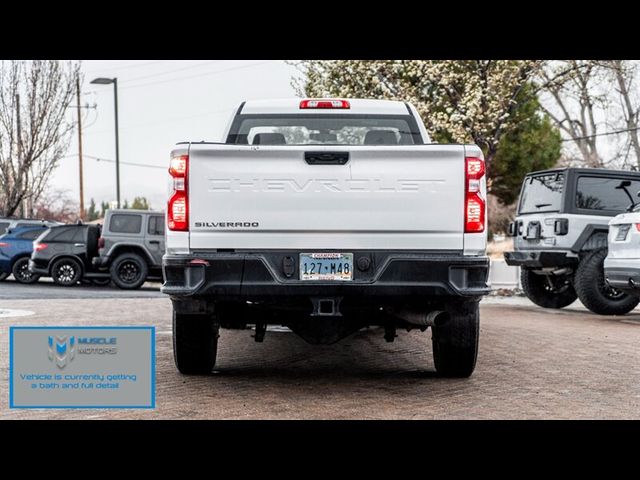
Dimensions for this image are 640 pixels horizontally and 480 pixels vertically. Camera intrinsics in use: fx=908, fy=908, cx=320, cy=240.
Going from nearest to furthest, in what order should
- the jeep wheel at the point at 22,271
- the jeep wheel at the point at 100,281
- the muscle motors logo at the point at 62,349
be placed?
the muscle motors logo at the point at 62,349 < the jeep wheel at the point at 100,281 < the jeep wheel at the point at 22,271

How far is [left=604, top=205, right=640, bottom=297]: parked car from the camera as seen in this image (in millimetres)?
11930

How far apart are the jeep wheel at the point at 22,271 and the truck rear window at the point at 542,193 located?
42.3 ft

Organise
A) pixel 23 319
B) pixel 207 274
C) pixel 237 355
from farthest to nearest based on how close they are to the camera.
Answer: pixel 23 319 < pixel 237 355 < pixel 207 274

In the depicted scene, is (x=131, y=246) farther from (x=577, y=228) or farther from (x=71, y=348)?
(x=71, y=348)

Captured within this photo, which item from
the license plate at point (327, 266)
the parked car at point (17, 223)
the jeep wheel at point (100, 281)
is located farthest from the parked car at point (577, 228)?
the parked car at point (17, 223)

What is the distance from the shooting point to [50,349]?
232 inches

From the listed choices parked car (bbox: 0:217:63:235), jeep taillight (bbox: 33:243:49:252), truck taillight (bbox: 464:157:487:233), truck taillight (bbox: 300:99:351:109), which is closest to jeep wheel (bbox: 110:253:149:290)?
jeep taillight (bbox: 33:243:49:252)

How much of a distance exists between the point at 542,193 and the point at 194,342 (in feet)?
29.6

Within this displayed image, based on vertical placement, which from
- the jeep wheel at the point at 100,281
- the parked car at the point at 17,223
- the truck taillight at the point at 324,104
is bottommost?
the jeep wheel at the point at 100,281

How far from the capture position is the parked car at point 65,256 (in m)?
21.2

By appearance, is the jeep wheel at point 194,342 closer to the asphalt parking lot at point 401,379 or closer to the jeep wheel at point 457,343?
the asphalt parking lot at point 401,379
